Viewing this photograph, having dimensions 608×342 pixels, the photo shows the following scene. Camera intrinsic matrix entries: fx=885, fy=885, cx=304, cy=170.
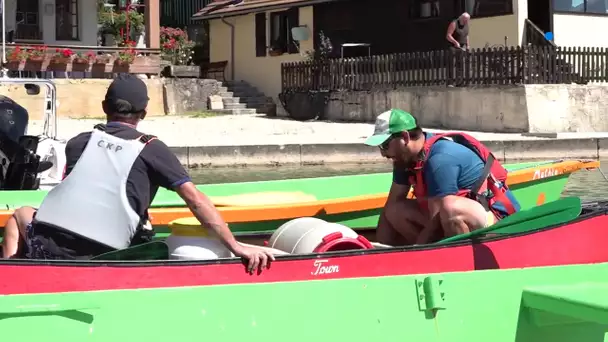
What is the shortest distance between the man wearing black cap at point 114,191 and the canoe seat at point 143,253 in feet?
0.12

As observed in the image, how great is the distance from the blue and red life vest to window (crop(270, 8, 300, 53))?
2112 cm

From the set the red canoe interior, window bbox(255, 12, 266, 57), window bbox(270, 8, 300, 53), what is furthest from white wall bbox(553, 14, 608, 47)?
the red canoe interior

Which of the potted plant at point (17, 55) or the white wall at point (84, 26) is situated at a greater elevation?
the white wall at point (84, 26)

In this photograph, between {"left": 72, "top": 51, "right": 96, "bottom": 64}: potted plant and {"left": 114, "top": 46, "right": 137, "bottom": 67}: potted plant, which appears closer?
{"left": 72, "top": 51, "right": 96, "bottom": 64}: potted plant

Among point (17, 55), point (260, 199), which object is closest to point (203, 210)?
point (260, 199)

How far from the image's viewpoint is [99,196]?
13.4ft

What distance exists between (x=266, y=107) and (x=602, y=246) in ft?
64.3

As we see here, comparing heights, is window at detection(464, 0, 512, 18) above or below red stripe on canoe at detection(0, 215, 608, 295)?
above

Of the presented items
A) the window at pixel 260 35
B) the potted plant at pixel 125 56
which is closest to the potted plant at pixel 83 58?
the potted plant at pixel 125 56

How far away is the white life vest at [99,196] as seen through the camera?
13.3 ft

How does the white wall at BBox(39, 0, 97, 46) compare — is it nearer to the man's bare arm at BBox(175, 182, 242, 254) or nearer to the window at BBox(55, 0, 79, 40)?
the window at BBox(55, 0, 79, 40)

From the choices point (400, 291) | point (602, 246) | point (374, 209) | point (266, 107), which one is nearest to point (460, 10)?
point (266, 107)

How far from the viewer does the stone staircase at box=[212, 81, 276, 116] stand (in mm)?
24172

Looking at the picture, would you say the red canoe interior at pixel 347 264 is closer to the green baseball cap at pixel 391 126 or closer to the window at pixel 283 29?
the green baseball cap at pixel 391 126
